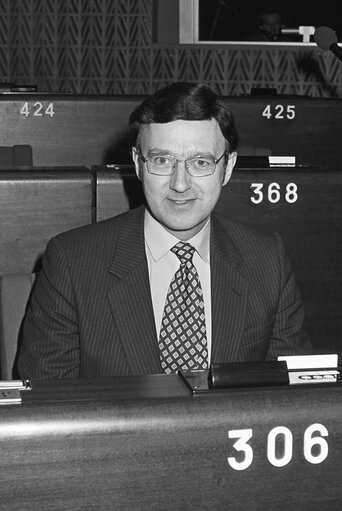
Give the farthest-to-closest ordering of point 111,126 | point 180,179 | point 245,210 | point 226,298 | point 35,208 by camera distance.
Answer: point 111,126
point 245,210
point 35,208
point 226,298
point 180,179

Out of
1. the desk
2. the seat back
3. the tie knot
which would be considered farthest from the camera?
the seat back

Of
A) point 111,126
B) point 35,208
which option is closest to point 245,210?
point 35,208

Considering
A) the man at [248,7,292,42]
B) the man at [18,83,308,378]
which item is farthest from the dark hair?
the man at [248,7,292,42]

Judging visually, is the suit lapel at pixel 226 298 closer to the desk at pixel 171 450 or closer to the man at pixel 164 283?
the man at pixel 164 283

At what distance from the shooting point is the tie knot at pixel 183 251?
1.84m

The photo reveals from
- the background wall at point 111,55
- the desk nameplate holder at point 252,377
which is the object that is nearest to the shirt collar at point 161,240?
the desk nameplate holder at point 252,377

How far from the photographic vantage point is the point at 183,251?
6.05 feet

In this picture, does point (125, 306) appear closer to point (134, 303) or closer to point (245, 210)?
point (134, 303)

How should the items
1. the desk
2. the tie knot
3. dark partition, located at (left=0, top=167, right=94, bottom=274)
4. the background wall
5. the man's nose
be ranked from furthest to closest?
the background wall → dark partition, located at (left=0, top=167, right=94, bottom=274) → the tie knot → the man's nose → the desk

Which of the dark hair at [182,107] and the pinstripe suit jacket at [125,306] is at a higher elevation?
the dark hair at [182,107]

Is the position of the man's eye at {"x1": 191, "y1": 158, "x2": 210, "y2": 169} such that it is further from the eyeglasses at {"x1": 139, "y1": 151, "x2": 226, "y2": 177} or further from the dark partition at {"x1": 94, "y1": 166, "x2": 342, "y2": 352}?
the dark partition at {"x1": 94, "y1": 166, "x2": 342, "y2": 352}

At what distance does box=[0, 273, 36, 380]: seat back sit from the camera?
6.47 ft

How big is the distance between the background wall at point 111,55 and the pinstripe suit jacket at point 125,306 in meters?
4.96

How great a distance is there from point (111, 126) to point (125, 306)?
2262 millimetres
